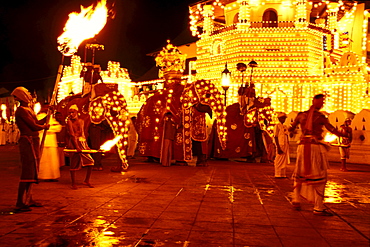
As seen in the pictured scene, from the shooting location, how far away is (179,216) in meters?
5.93

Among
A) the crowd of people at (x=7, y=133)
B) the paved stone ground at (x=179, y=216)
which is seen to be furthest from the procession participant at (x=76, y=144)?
the crowd of people at (x=7, y=133)

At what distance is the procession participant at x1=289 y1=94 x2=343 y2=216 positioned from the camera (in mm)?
6527

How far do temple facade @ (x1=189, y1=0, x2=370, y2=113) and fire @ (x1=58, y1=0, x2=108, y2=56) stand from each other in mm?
16441

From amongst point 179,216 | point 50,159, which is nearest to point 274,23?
point 50,159

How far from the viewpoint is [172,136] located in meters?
14.2

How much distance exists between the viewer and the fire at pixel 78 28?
749cm

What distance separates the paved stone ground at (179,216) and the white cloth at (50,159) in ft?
1.10

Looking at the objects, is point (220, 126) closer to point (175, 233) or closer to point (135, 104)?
point (175, 233)

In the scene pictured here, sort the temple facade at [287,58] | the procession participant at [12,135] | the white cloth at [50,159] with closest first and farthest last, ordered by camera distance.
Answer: the white cloth at [50,159] → the temple facade at [287,58] → the procession participant at [12,135]

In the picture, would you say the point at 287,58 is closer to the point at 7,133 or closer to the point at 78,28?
the point at 78,28

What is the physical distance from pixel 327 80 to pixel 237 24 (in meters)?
6.19

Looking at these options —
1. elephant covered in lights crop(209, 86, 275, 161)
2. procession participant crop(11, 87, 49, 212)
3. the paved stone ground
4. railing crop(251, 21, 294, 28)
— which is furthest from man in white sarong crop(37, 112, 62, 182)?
railing crop(251, 21, 294, 28)

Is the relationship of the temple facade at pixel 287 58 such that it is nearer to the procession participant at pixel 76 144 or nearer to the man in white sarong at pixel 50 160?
the man in white sarong at pixel 50 160

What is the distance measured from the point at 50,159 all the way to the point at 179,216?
15.8ft
